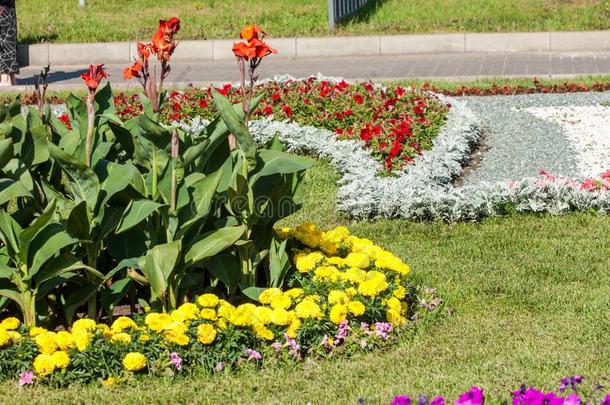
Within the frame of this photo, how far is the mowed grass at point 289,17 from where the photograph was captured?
16.1 meters

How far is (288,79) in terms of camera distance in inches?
443

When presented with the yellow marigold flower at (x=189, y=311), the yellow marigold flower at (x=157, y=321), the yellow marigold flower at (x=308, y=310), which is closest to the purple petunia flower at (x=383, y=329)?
the yellow marigold flower at (x=308, y=310)

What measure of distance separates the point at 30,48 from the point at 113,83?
10.0 ft

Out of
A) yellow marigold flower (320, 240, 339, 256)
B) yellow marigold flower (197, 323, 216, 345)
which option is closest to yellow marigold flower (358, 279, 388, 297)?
yellow marigold flower (320, 240, 339, 256)

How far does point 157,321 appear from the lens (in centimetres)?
462

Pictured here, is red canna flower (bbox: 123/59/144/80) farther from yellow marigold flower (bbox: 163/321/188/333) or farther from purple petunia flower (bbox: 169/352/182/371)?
purple petunia flower (bbox: 169/352/182/371)

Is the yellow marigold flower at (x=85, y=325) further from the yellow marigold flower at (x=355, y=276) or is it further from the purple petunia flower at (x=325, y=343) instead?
the yellow marigold flower at (x=355, y=276)

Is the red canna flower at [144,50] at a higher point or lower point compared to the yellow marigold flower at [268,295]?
higher

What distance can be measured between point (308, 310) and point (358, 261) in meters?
0.53

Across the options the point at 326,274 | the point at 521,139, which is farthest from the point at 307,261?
the point at 521,139

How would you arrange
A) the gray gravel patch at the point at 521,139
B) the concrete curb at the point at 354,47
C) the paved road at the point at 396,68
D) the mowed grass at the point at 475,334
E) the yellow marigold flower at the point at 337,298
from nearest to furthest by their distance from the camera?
the mowed grass at the point at 475,334 < the yellow marigold flower at the point at 337,298 < the gray gravel patch at the point at 521,139 < the paved road at the point at 396,68 < the concrete curb at the point at 354,47

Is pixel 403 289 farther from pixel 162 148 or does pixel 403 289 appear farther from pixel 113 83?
pixel 113 83

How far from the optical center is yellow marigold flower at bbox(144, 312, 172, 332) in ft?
15.1

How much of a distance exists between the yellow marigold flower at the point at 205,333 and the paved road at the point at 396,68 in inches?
331
